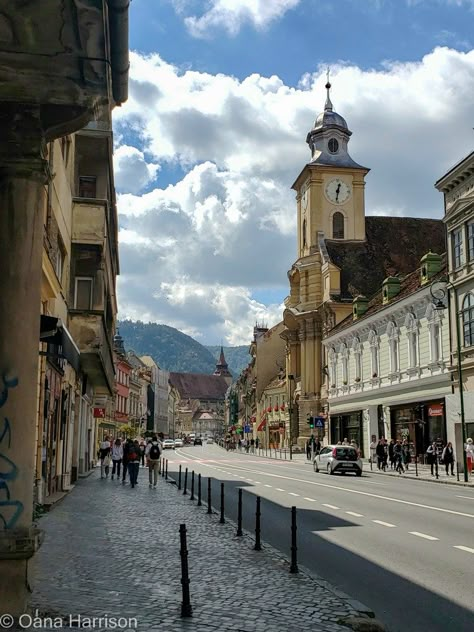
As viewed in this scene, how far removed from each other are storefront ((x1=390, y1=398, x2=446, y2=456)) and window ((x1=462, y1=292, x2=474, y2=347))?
5.45 meters

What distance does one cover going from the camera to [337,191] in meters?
75.5

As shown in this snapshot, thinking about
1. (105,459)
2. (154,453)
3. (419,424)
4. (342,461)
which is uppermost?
(419,424)

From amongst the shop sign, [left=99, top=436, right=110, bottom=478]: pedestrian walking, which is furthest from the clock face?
[left=99, top=436, right=110, bottom=478]: pedestrian walking

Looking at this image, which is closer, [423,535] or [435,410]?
[423,535]

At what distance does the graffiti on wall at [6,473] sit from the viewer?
7.00m

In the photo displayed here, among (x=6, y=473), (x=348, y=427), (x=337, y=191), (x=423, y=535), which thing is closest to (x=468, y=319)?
(x=423, y=535)

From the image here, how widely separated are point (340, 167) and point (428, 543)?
218 ft

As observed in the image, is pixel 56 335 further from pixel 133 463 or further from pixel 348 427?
pixel 348 427

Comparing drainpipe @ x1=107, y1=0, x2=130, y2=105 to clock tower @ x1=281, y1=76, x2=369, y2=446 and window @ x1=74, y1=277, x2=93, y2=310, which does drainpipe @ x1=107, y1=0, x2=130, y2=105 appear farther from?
clock tower @ x1=281, y1=76, x2=369, y2=446

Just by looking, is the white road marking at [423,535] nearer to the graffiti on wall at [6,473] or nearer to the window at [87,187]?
the graffiti on wall at [6,473]

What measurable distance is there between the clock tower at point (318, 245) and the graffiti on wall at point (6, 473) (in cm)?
5986

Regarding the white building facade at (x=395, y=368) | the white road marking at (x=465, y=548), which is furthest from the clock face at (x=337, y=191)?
the white road marking at (x=465, y=548)

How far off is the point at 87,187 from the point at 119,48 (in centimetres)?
1919

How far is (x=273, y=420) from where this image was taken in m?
89.1
